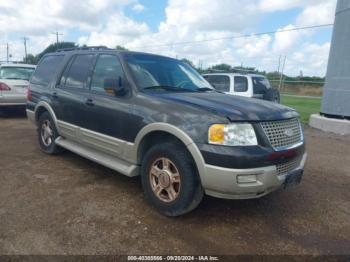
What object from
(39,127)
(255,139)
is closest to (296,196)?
(255,139)

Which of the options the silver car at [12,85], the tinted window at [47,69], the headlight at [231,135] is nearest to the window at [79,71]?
the tinted window at [47,69]

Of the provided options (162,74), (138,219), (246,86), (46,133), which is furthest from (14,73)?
(138,219)

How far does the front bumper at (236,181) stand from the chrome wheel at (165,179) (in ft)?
1.31

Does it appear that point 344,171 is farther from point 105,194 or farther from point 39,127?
point 39,127

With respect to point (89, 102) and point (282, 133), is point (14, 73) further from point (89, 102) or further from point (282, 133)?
point (282, 133)

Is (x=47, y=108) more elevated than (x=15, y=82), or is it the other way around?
(x=15, y=82)

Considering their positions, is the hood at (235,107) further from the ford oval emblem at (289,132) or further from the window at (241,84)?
the window at (241,84)

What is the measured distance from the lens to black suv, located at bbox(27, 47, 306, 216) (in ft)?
9.84

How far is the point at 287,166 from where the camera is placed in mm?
3293

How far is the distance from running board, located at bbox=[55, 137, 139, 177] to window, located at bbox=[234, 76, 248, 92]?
6446 millimetres

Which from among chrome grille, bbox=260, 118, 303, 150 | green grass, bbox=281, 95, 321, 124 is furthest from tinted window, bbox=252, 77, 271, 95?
chrome grille, bbox=260, 118, 303, 150

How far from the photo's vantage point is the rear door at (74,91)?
4535 millimetres

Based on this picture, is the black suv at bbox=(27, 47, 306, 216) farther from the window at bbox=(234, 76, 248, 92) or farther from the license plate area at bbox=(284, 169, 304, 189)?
the window at bbox=(234, 76, 248, 92)

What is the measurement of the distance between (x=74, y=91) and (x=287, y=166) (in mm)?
3245
